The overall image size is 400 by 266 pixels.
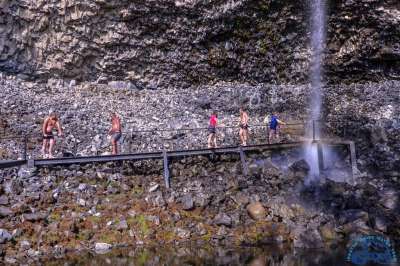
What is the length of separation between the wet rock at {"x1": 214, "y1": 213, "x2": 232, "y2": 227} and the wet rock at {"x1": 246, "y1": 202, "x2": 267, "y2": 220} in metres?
0.91

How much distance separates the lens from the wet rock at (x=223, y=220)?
62.4 ft

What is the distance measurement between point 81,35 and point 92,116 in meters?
7.04

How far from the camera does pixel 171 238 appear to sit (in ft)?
60.7

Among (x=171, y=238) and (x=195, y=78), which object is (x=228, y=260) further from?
(x=195, y=78)

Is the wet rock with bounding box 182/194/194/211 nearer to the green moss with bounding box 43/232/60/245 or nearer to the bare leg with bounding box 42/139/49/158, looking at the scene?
the green moss with bounding box 43/232/60/245

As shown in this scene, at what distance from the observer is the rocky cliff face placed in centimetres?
3425

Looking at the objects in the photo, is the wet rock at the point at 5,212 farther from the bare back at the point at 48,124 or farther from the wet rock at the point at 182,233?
the wet rock at the point at 182,233

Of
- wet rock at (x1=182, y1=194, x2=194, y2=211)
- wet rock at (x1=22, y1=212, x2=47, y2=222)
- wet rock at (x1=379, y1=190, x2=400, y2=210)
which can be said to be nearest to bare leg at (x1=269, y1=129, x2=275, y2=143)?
wet rock at (x1=379, y1=190, x2=400, y2=210)

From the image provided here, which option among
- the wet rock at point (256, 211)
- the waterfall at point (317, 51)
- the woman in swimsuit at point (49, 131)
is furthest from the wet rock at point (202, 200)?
the waterfall at point (317, 51)

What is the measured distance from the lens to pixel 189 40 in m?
36.1

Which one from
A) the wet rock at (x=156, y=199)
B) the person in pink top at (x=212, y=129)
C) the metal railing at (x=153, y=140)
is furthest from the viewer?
the metal railing at (x=153, y=140)

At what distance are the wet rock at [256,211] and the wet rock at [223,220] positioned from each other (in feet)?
3.00

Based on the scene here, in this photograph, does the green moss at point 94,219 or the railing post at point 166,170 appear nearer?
the green moss at point 94,219

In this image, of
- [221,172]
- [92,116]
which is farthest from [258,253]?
[92,116]
